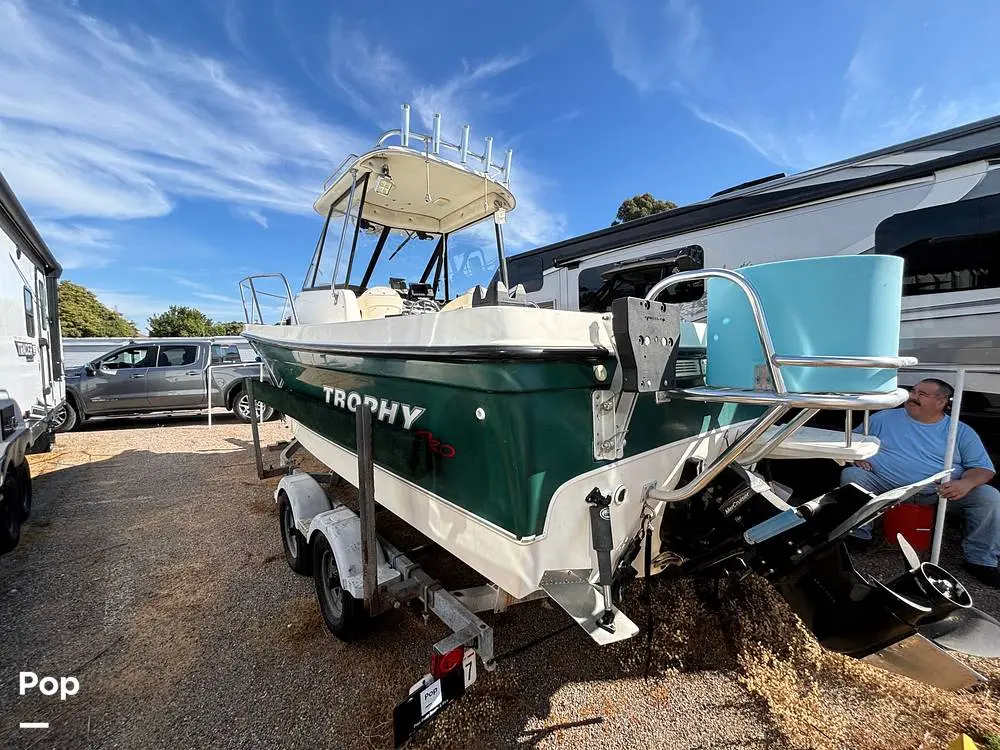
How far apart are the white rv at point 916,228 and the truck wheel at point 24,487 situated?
17.1ft

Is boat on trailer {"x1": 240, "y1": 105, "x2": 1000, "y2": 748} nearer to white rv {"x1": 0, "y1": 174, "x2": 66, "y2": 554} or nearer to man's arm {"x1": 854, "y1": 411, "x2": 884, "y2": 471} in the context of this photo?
man's arm {"x1": 854, "y1": 411, "x2": 884, "y2": 471}

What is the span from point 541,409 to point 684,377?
0.75m

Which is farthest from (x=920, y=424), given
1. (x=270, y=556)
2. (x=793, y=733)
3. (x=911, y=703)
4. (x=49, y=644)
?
(x=49, y=644)

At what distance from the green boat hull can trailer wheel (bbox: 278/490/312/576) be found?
1.24 meters

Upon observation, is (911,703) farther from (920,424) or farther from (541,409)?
(541,409)

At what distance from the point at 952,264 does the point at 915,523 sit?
6.16ft

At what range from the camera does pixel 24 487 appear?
151 inches

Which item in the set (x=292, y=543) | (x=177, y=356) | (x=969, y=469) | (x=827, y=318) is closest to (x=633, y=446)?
(x=827, y=318)

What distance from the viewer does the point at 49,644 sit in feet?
7.70

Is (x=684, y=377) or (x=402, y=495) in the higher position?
(x=684, y=377)

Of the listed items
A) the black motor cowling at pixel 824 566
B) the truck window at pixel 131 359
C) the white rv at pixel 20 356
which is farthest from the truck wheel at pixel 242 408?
the black motor cowling at pixel 824 566

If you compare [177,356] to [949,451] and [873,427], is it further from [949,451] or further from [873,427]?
[949,451]

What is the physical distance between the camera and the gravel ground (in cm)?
183

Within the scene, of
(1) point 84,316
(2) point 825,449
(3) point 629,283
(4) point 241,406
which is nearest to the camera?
(2) point 825,449
